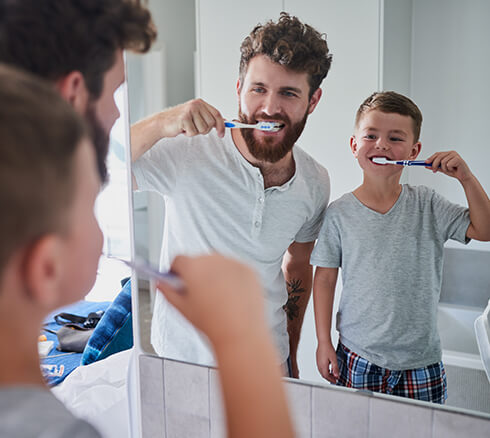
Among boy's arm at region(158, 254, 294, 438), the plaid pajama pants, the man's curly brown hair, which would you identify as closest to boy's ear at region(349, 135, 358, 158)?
the man's curly brown hair

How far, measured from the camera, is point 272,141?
94cm

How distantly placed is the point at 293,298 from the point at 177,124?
0.43 meters

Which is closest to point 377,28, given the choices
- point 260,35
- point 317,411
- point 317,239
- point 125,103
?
point 260,35

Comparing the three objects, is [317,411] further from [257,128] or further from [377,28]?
[377,28]

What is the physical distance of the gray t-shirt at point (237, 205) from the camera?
3.13 feet

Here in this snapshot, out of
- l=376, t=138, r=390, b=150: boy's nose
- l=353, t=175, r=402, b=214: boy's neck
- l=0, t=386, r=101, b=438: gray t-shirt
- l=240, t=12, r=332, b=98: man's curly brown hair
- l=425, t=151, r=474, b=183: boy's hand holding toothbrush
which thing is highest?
l=240, t=12, r=332, b=98: man's curly brown hair

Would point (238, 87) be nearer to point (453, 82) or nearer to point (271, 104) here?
point (271, 104)

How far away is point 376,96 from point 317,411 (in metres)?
0.64

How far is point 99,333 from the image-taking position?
122 cm

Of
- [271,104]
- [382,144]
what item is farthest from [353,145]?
[271,104]

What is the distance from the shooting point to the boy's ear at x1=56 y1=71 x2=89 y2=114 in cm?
61

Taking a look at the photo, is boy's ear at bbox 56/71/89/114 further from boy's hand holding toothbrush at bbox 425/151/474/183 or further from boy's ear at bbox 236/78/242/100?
boy's hand holding toothbrush at bbox 425/151/474/183

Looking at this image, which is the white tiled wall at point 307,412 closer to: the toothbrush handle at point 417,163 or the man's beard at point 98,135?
the toothbrush handle at point 417,163

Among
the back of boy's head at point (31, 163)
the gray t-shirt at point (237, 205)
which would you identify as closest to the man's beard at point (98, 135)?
the back of boy's head at point (31, 163)
